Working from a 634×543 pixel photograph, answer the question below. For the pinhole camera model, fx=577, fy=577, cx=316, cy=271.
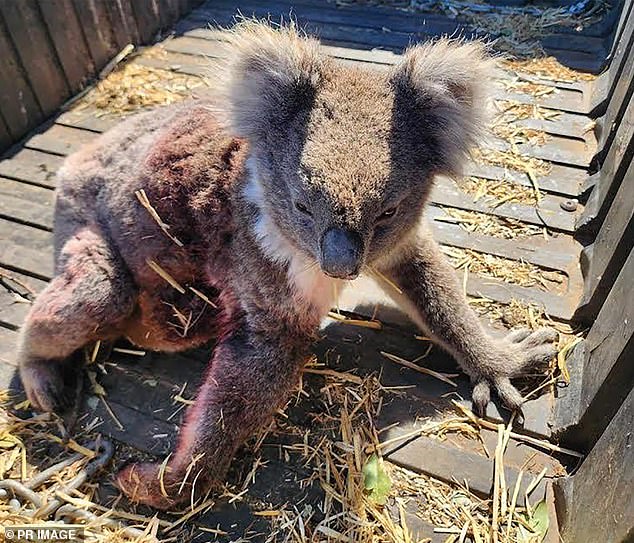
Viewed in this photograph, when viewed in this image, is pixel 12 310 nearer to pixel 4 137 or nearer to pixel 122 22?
pixel 4 137

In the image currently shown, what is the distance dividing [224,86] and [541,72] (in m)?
2.89

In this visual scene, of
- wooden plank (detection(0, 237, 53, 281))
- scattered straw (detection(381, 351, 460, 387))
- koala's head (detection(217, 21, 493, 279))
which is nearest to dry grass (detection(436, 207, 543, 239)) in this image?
scattered straw (detection(381, 351, 460, 387))

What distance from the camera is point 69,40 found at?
4.12 meters

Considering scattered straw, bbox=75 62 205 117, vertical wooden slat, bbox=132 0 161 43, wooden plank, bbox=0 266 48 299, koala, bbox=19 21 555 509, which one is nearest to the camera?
koala, bbox=19 21 555 509

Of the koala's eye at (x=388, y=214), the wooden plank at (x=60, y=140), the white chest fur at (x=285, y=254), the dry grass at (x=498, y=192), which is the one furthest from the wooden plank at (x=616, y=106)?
the wooden plank at (x=60, y=140)

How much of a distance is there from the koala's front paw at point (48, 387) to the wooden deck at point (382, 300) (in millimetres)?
99

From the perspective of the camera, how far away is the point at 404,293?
7.77 feet

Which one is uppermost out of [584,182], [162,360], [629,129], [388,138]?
[388,138]

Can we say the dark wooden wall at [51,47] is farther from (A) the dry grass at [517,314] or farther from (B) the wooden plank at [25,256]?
(A) the dry grass at [517,314]

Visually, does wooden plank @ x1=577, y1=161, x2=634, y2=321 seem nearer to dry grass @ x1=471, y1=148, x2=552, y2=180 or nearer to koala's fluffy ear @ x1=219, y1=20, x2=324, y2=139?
dry grass @ x1=471, y1=148, x2=552, y2=180

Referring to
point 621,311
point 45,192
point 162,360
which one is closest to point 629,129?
point 621,311

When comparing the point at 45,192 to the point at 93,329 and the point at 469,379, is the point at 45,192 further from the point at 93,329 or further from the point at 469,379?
the point at 469,379

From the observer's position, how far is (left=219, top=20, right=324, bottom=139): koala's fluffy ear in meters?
1.79

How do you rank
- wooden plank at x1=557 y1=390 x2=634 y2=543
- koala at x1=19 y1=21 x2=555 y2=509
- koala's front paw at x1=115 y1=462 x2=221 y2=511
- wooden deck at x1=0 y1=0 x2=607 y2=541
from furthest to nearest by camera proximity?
wooden deck at x1=0 y1=0 x2=607 y2=541 < koala's front paw at x1=115 y1=462 x2=221 y2=511 < koala at x1=19 y1=21 x2=555 y2=509 < wooden plank at x1=557 y1=390 x2=634 y2=543
